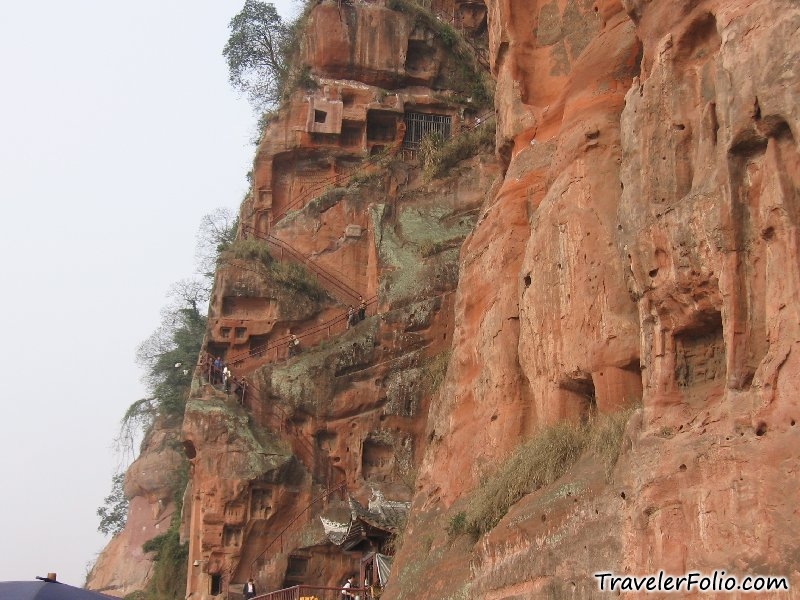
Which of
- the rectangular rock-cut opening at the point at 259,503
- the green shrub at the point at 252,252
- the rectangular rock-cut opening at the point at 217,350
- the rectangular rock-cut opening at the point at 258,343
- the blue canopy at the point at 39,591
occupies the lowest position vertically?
the blue canopy at the point at 39,591

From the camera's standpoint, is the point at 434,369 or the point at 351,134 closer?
the point at 434,369

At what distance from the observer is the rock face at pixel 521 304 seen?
13.6 metres

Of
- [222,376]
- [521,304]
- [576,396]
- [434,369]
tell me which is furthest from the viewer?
[222,376]

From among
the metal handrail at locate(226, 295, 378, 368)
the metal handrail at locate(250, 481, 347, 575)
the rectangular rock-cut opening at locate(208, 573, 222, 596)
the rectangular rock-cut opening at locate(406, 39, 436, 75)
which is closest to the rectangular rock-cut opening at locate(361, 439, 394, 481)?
the metal handrail at locate(250, 481, 347, 575)

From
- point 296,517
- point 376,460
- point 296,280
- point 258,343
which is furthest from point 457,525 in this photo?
point 296,280

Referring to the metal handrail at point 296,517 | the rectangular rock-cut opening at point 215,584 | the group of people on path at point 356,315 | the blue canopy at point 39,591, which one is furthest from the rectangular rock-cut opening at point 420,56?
the blue canopy at point 39,591

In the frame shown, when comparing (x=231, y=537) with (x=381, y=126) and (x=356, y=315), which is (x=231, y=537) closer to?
(x=356, y=315)

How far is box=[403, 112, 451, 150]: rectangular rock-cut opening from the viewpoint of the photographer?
3984cm

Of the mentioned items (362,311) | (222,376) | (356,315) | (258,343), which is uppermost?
(362,311)

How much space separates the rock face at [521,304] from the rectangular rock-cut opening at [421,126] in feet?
0.26

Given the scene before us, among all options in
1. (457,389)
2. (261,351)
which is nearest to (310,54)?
(261,351)

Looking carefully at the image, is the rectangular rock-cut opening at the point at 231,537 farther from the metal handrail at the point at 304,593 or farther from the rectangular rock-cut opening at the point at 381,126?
the rectangular rock-cut opening at the point at 381,126

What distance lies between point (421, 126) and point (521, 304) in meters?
20.6

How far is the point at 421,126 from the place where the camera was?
132ft
